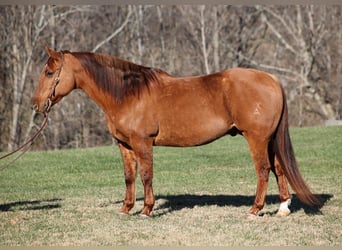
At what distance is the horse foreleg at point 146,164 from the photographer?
24.0ft

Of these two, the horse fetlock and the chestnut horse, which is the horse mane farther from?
the horse fetlock

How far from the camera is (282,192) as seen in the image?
7.68 m

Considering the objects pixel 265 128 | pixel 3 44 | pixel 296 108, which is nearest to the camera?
pixel 265 128

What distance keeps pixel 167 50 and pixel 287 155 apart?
71.5 ft

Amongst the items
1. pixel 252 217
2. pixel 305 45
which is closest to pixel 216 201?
pixel 252 217

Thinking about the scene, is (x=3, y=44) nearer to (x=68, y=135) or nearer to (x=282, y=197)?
(x=68, y=135)

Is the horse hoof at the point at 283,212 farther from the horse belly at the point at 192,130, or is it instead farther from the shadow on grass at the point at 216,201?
the horse belly at the point at 192,130

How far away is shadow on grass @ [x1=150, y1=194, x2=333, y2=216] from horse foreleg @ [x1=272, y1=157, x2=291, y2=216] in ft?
1.07

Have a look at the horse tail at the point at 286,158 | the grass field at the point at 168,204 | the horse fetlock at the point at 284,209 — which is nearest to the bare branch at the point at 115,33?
the grass field at the point at 168,204

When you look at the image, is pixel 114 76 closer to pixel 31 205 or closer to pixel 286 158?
pixel 286 158

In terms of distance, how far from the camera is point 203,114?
739cm

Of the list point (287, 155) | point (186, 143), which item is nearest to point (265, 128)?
point (287, 155)

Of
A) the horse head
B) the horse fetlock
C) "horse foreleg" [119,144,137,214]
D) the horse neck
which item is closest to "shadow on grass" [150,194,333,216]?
the horse fetlock

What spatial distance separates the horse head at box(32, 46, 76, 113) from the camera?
24.0ft
